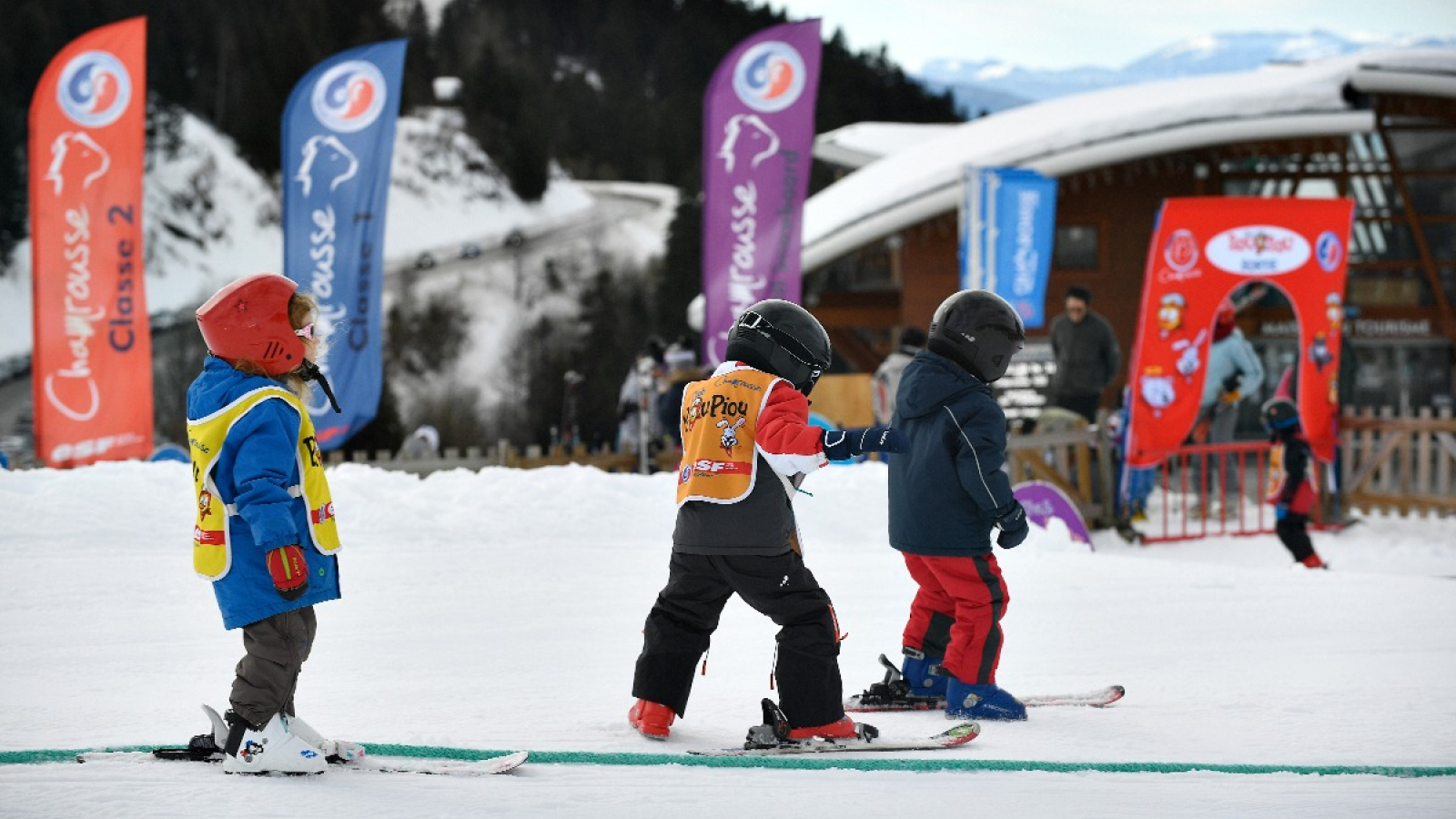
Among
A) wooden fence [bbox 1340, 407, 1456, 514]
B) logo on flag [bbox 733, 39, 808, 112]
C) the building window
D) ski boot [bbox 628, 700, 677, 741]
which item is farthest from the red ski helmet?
the building window

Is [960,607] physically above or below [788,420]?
below

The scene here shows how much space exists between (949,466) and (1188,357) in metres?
7.39

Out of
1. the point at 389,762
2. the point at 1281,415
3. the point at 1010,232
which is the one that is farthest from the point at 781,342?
the point at 1010,232

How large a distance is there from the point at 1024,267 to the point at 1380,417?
3.49 m

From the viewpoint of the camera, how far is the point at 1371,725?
4488 mm

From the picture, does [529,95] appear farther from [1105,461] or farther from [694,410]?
[694,410]

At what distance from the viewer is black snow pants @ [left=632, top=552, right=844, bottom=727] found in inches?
162

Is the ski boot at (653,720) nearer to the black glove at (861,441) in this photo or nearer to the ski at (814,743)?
the ski at (814,743)

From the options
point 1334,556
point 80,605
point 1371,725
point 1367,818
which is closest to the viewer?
point 1367,818

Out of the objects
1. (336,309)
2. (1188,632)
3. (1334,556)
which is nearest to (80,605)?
(1188,632)

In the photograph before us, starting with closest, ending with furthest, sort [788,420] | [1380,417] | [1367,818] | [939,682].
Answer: [1367,818] → [788,420] → [939,682] → [1380,417]

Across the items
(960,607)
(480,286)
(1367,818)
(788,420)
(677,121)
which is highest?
(677,121)

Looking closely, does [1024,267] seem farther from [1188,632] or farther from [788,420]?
[788,420]

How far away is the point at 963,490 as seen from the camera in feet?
15.2
